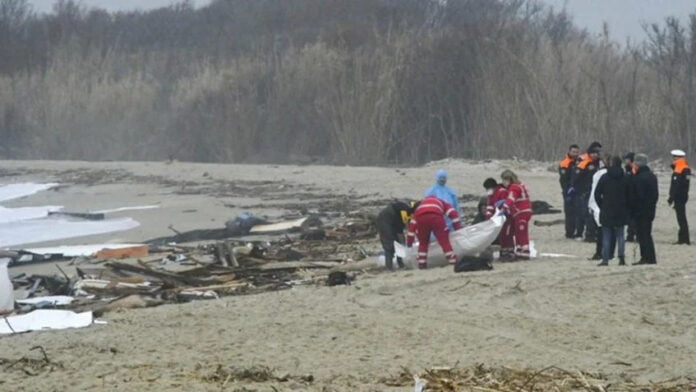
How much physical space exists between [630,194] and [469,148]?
33.4 m

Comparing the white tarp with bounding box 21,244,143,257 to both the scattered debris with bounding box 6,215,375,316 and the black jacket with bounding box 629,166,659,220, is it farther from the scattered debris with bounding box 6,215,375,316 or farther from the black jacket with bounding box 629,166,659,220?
the black jacket with bounding box 629,166,659,220

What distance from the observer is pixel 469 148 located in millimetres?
50594

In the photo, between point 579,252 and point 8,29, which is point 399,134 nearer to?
point 579,252

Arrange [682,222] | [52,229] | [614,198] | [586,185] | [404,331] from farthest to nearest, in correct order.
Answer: [52,229], [682,222], [586,185], [614,198], [404,331]

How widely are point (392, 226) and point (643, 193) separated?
3.10 meters

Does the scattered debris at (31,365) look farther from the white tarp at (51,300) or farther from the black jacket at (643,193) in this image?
the black jacket at (643,193)

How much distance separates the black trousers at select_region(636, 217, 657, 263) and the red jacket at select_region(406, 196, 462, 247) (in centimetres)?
223

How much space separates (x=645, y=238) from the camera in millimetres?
17328

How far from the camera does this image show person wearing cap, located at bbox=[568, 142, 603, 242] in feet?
66.4

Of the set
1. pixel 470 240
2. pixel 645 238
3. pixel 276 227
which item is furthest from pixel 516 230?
pixel 276 227

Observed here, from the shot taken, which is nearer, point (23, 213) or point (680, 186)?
point (680, 186)

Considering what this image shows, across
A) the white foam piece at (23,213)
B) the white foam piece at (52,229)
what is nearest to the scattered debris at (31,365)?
the white foam piece at (52,229)

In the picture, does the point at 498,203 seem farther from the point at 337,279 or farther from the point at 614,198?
the point at 337,279

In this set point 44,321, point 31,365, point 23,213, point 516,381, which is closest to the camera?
point 516,381
